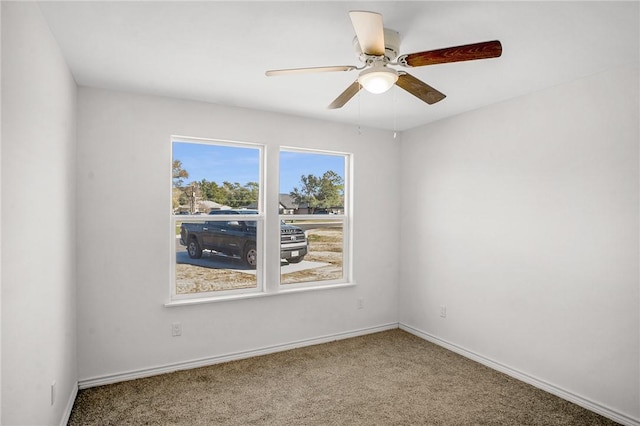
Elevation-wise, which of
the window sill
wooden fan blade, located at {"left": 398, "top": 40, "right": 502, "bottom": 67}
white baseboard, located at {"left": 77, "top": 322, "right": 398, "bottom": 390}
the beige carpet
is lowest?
the beige carpet

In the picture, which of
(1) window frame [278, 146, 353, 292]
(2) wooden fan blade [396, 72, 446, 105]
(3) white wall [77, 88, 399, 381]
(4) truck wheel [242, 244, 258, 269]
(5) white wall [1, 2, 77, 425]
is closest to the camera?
(5) white wall [1, 2, 77, 425]

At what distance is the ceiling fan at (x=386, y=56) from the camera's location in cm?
168

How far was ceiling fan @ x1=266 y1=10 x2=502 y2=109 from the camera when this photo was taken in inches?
66.0

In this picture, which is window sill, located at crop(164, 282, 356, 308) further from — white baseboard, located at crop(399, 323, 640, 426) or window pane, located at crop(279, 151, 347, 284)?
white baseboard, located at crop(399, 323, 640, 426)

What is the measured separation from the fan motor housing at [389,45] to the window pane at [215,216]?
6.26 feet

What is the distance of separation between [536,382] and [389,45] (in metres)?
2.86

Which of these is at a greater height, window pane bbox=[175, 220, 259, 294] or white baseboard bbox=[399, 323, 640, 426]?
window pane bbox=[175, 220, 259, 294]

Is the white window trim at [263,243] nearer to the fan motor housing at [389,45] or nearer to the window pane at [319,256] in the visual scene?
the window pane at [319,256]

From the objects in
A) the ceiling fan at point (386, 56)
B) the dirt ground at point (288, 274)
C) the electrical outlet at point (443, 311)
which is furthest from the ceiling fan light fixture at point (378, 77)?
the electrical outlet at point (443, 311)

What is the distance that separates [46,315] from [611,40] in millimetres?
3579

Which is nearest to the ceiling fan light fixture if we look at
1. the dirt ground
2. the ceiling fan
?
the ceiling fan

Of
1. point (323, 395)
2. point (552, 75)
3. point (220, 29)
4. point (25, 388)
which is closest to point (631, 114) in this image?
point (552, 75)

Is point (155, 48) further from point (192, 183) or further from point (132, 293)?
point (132, 293)

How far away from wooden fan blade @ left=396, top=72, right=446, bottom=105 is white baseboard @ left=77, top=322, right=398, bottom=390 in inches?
107
